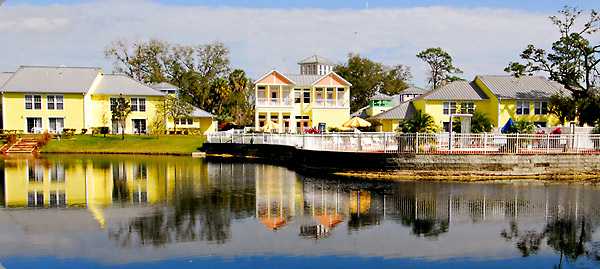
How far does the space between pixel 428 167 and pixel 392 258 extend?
14044mm

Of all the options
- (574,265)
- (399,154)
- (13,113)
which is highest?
(13,113)

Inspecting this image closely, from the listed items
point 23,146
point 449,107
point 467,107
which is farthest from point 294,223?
point 23,146

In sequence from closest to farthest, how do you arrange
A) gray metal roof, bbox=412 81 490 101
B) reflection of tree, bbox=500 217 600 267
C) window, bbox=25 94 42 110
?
reflection of tree, bbox=500 217 600 267 → gray metal roof, bbox=412 81 490 101 → window, bbox=25 94 42 110

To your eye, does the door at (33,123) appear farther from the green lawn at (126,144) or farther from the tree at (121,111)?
the tree at (121,111)

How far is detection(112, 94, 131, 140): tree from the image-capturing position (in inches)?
1900

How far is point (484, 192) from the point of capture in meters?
21.4

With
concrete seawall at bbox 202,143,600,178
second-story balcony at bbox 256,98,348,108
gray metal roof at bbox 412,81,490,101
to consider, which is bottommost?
concrete seawall at bbox 202,143,600,178

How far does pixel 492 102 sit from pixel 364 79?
30279 millimetres

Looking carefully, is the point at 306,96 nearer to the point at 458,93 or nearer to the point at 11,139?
the point at 458,93

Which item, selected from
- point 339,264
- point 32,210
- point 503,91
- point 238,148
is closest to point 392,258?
point 339,264

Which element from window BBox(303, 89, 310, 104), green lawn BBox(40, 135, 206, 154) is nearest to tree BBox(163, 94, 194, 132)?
green lawn BBox(40, 135, 206, 154)

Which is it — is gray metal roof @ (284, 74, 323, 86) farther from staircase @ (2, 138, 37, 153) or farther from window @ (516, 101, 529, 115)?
staircase @ (2, 138, 37, 153)

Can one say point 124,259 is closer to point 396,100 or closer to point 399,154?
point 399,154

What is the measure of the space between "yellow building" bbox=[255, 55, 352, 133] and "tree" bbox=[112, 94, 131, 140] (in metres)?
13.2
